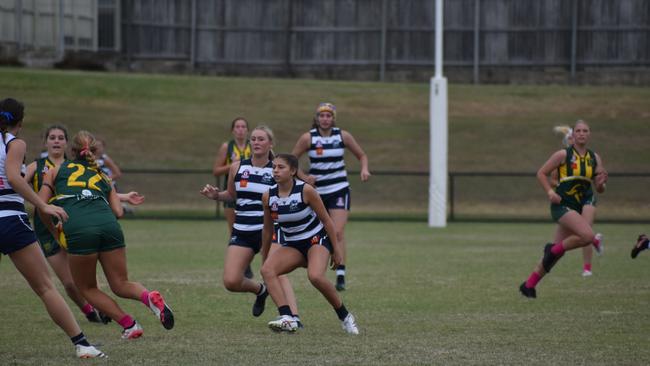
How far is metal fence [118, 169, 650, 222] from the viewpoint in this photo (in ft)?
91.6

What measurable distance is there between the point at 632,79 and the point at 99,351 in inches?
1321

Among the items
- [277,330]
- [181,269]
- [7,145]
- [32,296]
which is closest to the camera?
[7,145]

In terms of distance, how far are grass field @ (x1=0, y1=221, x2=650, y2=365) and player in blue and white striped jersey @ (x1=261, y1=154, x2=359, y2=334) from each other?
275 mm

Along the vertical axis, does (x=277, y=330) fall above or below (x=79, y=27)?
below

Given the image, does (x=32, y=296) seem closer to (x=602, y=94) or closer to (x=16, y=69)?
(x=16, y=69)

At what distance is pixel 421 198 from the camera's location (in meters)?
30.6

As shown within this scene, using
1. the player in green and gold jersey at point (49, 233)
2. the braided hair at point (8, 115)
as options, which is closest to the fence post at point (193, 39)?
the player in green and gold jersey at point (49, 233)

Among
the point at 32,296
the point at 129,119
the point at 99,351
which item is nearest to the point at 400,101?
the point at 129,119

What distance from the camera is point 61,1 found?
36.6m

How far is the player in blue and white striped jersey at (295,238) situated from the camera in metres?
8.86

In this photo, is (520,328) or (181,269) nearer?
(520,328)

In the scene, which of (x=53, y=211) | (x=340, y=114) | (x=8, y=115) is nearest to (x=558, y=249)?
(x=53, y=211)

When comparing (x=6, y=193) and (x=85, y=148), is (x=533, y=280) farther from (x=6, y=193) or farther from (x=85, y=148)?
(x=6, y=193)

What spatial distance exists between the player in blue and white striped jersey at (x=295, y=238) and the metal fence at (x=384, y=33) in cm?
2951
